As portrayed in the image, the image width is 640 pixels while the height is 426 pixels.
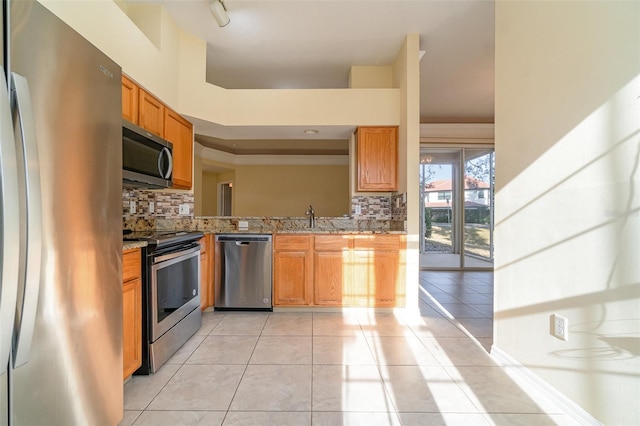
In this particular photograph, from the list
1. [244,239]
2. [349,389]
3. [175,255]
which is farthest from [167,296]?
[349,389]

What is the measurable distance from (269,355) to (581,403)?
185 cm

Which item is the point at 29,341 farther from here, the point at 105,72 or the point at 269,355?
the point at 269,355

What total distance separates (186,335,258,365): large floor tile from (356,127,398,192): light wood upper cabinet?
2.11m

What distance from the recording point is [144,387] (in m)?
1.78

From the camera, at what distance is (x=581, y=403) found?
146 cm

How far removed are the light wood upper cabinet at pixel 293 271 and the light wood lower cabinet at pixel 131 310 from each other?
1.45 meters

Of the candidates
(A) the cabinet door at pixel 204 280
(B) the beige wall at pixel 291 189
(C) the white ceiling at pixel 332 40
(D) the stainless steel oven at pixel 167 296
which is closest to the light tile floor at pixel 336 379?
(D) the stainless steel oven at pixel 167 296

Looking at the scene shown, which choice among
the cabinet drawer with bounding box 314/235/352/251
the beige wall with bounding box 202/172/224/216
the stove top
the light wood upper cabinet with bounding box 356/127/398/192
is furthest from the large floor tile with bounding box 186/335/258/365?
the beige wall with bounding box 202/172/224/216

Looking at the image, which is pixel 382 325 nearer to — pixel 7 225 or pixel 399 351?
pixel 399 351

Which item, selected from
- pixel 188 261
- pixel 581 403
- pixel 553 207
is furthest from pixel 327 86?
pixel 581 403

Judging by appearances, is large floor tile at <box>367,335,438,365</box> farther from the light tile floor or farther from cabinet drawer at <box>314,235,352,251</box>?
cabinet drawer at <box>314,235,352,251</box>

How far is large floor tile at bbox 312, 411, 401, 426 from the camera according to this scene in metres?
1.48

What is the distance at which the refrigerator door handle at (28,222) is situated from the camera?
2.65 ft

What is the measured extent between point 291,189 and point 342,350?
5.59 metres
